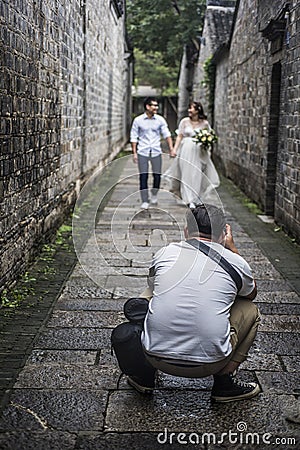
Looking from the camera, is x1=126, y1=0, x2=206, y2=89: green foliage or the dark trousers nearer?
the dark trousers

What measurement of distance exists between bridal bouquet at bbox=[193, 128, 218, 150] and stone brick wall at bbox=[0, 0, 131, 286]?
1.85m

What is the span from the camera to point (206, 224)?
3822 mm

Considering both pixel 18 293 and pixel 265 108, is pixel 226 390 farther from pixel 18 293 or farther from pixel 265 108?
pixel 265 108

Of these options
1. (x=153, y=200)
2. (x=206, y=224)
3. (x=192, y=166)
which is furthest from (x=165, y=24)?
(x=206, y=224)

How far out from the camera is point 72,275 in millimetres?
6660

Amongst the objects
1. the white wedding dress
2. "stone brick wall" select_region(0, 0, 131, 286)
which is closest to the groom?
the white wedding dress

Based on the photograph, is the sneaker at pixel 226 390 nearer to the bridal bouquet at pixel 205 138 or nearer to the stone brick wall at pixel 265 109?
the stone brick wall at pixel 265 109

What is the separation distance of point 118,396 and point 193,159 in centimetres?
761

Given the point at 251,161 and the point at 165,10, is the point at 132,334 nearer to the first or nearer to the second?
the point at 251,161

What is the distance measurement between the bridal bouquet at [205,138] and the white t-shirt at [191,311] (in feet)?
24.1

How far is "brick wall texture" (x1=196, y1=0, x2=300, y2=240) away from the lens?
8.85 meters

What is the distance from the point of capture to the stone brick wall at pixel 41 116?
5676 millimetres

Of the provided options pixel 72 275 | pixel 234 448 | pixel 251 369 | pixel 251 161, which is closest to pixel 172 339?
pixel 234 448

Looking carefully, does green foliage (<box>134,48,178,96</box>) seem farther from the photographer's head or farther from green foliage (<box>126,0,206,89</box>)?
the photographer's head
